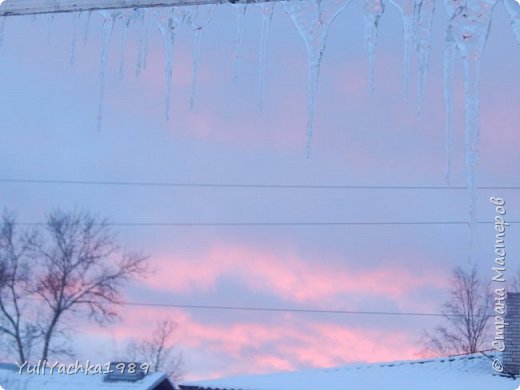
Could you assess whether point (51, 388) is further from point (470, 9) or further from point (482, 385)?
point (470, 9)

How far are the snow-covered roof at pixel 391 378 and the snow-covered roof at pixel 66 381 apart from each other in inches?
20.8

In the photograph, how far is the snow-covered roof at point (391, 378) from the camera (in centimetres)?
898

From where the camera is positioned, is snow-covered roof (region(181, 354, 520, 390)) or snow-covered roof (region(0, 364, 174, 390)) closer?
snow-covered roof (region(181, 354, 520, 390))

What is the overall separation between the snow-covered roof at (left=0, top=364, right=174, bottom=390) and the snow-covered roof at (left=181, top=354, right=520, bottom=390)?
53cm

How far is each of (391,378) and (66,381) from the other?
12.3 feet

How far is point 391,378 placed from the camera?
31.0 ft

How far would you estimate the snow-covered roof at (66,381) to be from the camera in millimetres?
9453

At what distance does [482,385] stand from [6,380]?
5.06 m

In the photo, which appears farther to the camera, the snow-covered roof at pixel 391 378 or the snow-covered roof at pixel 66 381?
the snow-covered roof at pixel 66 381

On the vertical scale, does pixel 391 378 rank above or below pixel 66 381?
above

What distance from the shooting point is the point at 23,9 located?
9.52 feet

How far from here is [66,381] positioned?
9789 mm

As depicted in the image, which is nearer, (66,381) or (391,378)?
(391,378)

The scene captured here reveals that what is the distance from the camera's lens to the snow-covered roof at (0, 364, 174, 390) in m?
9.45
